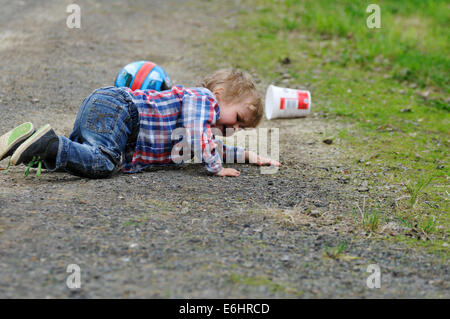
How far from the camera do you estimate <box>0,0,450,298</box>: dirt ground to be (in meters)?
2.57

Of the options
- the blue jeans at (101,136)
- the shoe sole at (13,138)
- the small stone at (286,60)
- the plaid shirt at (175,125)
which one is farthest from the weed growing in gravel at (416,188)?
the small stone at (286,60)

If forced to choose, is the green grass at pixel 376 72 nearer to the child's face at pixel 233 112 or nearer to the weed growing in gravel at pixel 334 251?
the weed growing in gravel at pixel 334 251

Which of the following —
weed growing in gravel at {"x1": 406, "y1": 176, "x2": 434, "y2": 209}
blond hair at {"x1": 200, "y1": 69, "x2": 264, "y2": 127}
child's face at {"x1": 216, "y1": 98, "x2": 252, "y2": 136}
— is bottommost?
weed growing in gravel at {"x1": 406, "y1": 176, "x2": 434, "y2": 209}

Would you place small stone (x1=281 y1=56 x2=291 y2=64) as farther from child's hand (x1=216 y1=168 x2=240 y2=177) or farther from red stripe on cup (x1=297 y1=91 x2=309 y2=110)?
child's hand (x1=216 y1=168 x2=240 y2=177)

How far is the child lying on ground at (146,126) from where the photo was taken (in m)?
3.80

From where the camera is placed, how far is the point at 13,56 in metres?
7.05

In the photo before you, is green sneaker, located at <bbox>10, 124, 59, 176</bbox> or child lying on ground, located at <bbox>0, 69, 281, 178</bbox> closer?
green sneaker, located at <bbox>10, 124, 59, 176</bbox>

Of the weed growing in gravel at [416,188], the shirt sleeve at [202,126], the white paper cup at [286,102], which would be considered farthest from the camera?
the white paper cup at [286,102]

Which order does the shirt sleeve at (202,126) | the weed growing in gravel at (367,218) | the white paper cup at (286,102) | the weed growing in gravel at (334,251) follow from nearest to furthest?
1. the weed growing in gravel at (334,251)
2. the weed growing in gravel at (367,218)
3. the shirt sleeve at (202,126)
4. the white paper cup at (286,102)

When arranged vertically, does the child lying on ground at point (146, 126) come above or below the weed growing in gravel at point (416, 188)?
above

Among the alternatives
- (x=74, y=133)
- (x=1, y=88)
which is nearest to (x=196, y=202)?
(x=74, y=133)

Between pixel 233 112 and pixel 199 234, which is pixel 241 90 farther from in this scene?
pixel 199 234

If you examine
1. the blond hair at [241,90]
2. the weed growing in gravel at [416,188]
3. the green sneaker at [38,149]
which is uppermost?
the blond hair at [241,90]

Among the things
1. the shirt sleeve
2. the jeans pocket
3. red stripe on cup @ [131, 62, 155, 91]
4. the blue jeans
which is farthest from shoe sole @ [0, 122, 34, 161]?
red stripe on cup @ [131, 62, 155, 91]
